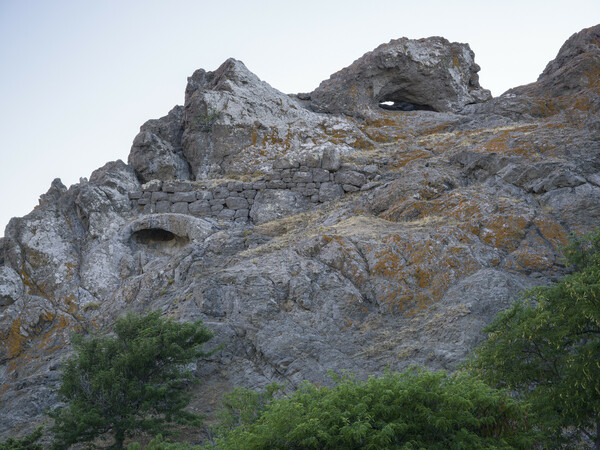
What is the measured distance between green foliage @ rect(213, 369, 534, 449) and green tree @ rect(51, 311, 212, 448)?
349 cm

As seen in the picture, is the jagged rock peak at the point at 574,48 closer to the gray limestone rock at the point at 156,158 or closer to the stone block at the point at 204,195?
the stone block at the point at 204,195

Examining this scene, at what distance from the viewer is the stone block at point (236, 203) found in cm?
1761

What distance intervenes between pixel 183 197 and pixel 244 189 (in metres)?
2.14

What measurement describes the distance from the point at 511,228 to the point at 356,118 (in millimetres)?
12579

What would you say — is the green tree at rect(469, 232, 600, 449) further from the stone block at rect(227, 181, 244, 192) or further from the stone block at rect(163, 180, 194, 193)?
the stone block at rect(163, 180, 194, 193)

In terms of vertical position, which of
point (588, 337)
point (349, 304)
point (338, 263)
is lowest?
point (588, 337)

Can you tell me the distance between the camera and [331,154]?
18.4 m

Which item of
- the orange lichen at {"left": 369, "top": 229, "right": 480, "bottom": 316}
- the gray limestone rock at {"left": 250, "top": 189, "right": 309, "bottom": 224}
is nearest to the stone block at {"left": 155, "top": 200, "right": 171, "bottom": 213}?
the gray limestone rock at {"left": 250, "top": 189, "right": 309, "bottom": 224}

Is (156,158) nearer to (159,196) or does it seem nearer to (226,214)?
(159,196)

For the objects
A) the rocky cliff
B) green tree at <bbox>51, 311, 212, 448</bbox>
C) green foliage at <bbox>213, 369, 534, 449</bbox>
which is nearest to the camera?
green foliage at <bbox>213, 369, 534, 449</bbox>

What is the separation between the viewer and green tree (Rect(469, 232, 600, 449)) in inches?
267

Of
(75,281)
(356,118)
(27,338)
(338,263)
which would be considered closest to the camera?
(338,263)

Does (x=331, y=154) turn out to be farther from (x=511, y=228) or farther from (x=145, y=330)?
(x=145, y=330)

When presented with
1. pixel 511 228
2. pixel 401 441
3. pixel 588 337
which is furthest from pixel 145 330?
pixel 511 228
